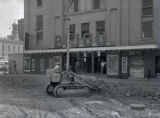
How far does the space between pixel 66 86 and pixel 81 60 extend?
1757 centimetres

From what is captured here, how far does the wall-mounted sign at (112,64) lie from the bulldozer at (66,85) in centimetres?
1324

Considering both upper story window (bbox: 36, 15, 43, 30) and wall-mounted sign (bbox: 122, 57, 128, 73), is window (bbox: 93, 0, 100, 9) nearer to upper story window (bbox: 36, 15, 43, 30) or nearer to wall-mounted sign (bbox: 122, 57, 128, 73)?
wall-mounted sign (bbox: 122, 57, 128, 73)

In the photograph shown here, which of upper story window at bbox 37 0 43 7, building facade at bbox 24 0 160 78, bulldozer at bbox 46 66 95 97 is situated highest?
upper story window at bbox 37 0 43 7

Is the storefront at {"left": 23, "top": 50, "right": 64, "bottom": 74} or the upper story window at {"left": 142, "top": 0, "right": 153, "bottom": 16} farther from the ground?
the upper story window at {"left": 142, "top": 0, "right": 153, "bottom": 16}

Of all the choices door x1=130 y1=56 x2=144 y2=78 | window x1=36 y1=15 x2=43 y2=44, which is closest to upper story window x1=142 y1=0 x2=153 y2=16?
door x1=130 y1=56 x2=144 y2=78

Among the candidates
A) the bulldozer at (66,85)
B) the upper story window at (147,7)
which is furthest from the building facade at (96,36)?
the bulldozer at (66,85)

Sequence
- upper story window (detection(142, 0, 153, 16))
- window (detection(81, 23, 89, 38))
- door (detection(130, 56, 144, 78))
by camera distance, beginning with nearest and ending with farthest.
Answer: upper story window (detection(142, 0, 153, 16))
door (detection(130, 56, 144, 78))
window (detection(81, 23, 89, 38))

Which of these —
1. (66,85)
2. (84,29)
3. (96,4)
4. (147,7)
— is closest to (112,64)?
(84,29)

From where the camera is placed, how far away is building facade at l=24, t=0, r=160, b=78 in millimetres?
32031

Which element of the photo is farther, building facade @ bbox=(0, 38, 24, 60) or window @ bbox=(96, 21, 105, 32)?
building facade @ bbox=(0, 38, 24, 60)

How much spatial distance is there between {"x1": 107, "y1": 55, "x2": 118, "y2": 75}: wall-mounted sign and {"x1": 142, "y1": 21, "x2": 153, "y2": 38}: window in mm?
4441

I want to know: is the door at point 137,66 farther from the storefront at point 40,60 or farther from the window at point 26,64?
the window at point 26,64

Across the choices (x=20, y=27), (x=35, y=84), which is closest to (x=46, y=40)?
(x=35, y=84)

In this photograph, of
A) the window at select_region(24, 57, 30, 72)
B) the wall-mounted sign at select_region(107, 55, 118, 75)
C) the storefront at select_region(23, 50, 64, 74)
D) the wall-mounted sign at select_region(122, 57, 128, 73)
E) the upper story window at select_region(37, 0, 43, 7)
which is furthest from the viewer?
the window at select_region(24, 57, 30, 72)
